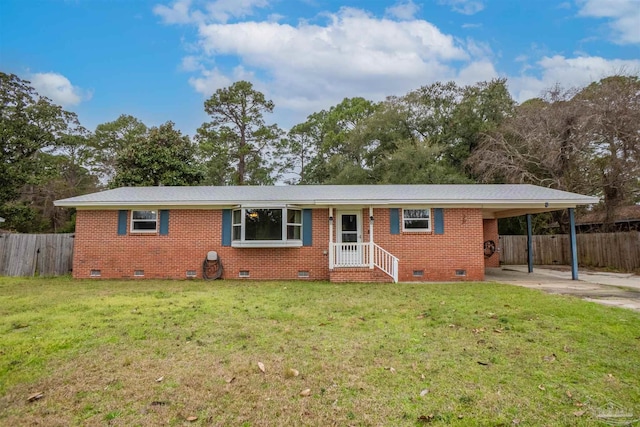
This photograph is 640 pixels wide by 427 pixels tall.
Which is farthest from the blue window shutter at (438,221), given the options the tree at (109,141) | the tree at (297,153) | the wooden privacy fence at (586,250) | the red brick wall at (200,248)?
the tree at (109,141)

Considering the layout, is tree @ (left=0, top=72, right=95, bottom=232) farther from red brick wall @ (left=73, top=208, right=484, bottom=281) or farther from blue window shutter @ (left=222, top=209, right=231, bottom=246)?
blue window shutter @ (left=222, top=209, right=231, bottom=246)

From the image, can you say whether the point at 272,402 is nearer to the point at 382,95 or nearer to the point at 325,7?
the point at 325,7

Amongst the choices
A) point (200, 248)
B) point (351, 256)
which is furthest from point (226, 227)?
point (351, 256)

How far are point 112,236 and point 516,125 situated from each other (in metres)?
20.2

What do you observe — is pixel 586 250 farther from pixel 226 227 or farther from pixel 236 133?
pixel 236 133

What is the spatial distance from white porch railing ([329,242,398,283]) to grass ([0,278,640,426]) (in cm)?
380

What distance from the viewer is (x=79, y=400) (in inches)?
123

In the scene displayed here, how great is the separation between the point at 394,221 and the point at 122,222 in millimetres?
A: 9448

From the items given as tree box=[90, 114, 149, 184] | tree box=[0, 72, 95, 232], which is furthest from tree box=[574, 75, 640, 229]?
tree box=[90, 114, 149, 184]

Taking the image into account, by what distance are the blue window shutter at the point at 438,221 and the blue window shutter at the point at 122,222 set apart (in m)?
10.6

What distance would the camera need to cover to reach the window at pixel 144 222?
12309mm

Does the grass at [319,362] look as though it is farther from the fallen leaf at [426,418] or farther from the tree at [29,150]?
the tree at [29,150]

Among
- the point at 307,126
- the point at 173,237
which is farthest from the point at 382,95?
the point at 173,237

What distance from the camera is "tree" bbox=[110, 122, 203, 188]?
2064 centimetres
